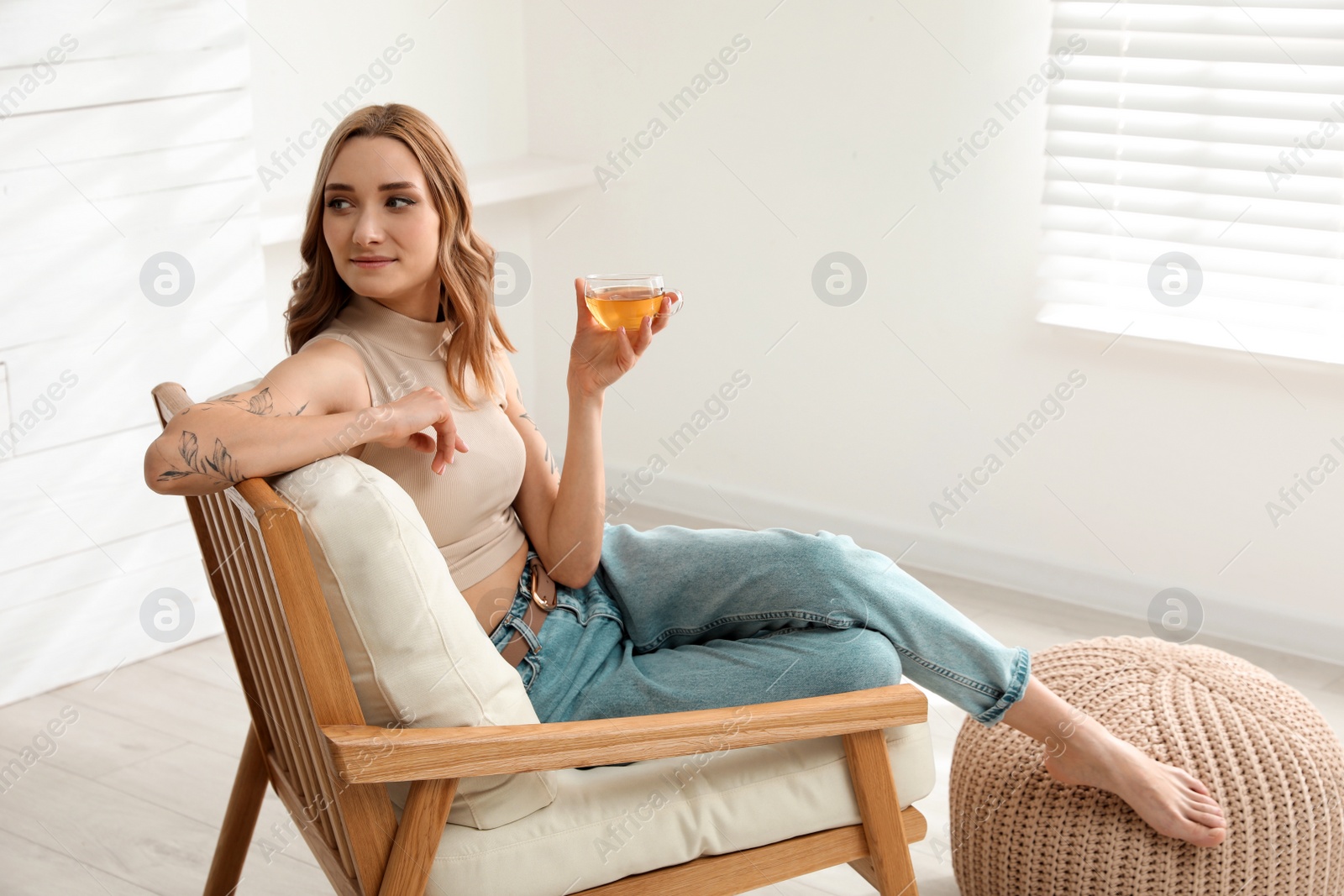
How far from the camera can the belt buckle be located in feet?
5.85

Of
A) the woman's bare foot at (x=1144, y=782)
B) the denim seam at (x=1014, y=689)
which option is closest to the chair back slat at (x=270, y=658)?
the denim seam at (x=1014, y=689)

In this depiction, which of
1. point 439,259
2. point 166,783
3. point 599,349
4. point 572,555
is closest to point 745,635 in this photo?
point 572,555

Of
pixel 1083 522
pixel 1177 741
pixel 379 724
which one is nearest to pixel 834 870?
pixel 1177 741

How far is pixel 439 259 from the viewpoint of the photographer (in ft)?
5.80

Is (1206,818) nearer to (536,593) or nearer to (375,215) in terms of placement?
(536,593)

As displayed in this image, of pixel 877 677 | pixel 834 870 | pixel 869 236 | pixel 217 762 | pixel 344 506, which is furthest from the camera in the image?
pixel 869 236

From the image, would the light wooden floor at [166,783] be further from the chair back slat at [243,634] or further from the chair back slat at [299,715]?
the chair back slat at [299,715]

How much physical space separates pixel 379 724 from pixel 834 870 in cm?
102

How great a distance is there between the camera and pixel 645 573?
185cm

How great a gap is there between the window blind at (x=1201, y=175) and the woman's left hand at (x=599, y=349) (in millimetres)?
1614

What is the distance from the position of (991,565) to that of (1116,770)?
1.63 m

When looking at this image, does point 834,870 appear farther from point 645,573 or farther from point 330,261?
point 330,261

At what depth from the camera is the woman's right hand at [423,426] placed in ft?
5.06

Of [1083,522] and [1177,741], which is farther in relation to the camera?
[1083,522]
